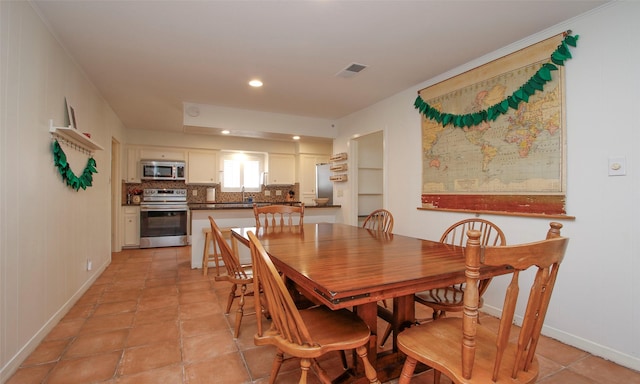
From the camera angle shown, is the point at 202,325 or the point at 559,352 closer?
the point at 559,352

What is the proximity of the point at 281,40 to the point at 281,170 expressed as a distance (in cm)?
436

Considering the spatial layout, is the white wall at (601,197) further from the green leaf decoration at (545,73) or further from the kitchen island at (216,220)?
the kitchen island at (216,220)

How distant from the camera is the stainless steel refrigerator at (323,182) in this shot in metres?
5.93

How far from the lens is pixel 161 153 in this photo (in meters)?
5.96

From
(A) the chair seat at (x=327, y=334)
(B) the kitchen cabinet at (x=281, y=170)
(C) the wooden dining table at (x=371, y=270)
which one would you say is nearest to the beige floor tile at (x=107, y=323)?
(C) the wooden dining table at (x=371, y=270)

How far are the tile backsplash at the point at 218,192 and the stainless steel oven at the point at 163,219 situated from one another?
317 millimetres

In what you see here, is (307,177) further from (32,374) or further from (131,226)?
(32,374)

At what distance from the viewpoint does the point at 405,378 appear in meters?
1.17

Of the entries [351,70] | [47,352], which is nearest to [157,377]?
[47,352]

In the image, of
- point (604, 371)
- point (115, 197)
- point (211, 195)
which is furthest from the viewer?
point (211, 195)

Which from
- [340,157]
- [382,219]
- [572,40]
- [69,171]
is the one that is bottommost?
[382,219]

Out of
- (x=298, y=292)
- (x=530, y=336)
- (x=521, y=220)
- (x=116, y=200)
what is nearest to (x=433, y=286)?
(x=530, y=336)

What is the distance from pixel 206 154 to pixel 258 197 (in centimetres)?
144

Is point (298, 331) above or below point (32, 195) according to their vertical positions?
below
